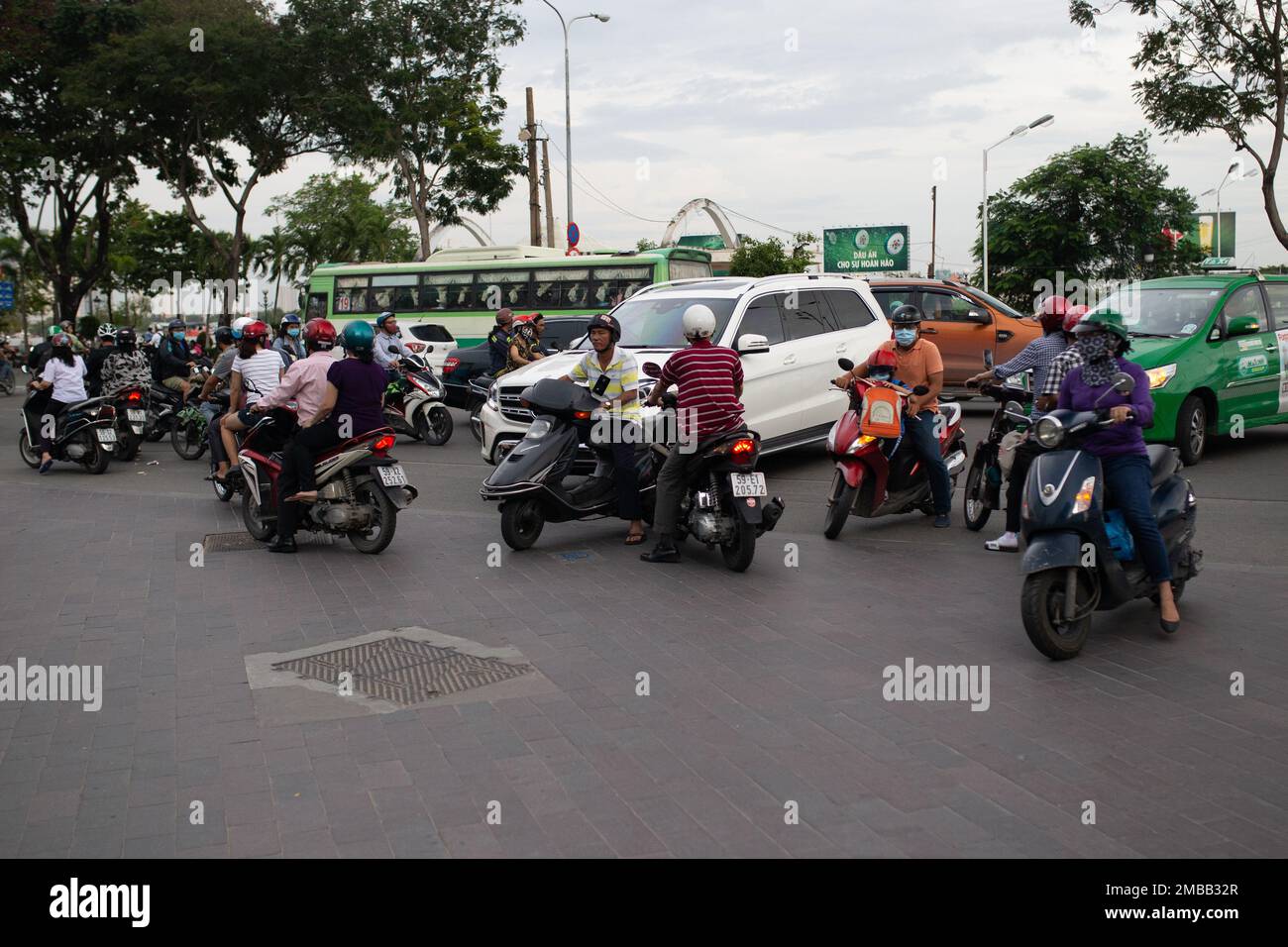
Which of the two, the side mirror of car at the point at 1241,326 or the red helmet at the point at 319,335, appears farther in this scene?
the side mirror of car at the point at 1241,326

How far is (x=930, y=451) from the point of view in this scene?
9.55 metres

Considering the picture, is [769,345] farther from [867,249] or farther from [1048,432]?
[867,249]

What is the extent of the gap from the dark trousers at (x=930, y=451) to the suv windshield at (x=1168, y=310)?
3857mm

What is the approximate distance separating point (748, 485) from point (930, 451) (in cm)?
224

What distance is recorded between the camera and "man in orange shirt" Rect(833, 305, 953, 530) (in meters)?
9.52

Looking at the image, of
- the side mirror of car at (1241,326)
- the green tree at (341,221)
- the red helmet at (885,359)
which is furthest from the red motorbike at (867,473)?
the green tree at (341,221)

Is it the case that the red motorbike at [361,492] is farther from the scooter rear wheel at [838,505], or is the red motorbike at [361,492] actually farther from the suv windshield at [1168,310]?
the suv windshield at [1168,310]

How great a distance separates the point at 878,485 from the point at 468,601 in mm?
3573

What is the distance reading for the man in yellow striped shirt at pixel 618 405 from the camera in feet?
29.3

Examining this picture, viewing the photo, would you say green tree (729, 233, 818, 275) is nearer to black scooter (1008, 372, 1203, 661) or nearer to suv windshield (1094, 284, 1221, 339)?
suv windshield (1094, 284, 1221, 339)

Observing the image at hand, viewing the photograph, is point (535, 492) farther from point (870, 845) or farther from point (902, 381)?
point (870, 845)

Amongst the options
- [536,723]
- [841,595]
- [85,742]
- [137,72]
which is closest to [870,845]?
[536,723]

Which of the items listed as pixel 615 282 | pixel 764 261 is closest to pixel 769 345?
pixel 615 282

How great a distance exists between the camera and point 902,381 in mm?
9703
